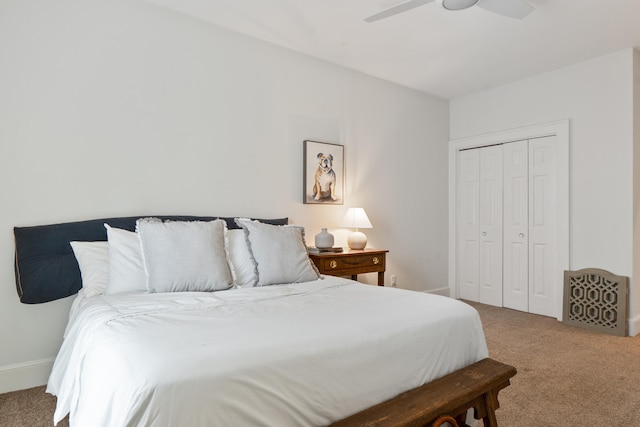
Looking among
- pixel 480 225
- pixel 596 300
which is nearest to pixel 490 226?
pixel 480 225

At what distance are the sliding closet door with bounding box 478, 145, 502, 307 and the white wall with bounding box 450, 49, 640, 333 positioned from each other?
62 centimetres

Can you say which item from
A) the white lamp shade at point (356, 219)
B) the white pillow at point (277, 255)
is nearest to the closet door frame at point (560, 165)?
the white lamp shade at point (356, 219)

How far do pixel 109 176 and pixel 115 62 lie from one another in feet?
2.64

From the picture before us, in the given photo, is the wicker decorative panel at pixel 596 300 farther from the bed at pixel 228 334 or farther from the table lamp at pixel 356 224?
the bed at pixel 228 334

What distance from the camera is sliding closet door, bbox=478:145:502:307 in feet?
15.4

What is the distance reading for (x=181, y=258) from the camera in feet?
7.52

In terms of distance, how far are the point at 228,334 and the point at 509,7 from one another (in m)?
2.59

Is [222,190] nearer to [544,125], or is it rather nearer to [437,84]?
[437,84]

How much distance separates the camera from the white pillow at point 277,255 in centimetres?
256

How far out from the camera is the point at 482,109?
190 inches

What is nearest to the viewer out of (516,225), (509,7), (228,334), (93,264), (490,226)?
(228,334)

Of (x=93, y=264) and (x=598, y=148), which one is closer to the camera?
(x=93, y=264)

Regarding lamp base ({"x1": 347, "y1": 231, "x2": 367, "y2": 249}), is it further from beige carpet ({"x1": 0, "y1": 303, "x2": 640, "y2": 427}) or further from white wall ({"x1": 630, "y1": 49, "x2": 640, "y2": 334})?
white wall ({"x1": 630, "y1": 49, "x2": 640, "y2": 334})

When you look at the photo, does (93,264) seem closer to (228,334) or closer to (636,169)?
(228,334)
